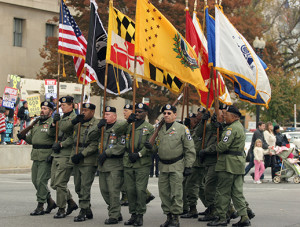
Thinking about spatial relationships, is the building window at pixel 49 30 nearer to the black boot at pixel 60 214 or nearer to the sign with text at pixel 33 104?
the sign with text at pixel 33 104

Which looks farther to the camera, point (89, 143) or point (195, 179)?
point (195, 179)

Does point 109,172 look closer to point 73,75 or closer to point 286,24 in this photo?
point 73,75

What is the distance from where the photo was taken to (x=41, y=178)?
11.7 metres

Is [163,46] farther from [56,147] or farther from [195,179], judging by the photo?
[56,147]

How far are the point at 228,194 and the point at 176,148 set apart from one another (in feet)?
3.65

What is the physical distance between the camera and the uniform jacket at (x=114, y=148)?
432 inches

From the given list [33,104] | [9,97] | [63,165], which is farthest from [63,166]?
[9,97]

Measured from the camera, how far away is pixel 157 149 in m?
10.8

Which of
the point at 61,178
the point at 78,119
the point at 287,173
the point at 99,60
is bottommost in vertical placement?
the point at 287,173

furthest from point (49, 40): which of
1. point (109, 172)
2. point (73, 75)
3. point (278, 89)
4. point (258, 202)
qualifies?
point (109, 172)

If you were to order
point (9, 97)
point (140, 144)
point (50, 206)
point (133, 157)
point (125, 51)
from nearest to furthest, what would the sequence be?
point (133, 157), point (140, 144), point (50, 206), point (125, 51), point (9, 97)

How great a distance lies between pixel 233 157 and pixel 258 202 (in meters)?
4.08

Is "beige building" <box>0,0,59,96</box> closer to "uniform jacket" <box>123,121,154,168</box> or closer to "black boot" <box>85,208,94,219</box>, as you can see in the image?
"black boot" <box>85,208,94,219</box>

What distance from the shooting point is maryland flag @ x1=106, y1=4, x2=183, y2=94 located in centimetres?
1174
